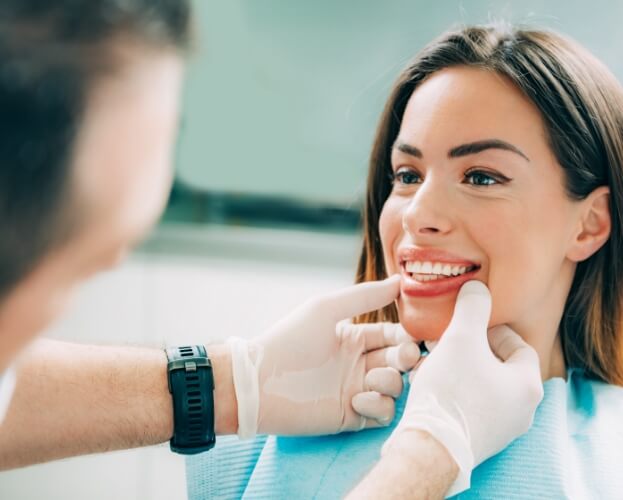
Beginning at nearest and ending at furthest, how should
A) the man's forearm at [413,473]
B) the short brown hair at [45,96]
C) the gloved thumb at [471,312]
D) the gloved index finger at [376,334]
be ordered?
the short brown hair at [45,96], the man's forearm at [413,473], the gloved thumb at [471,312], the gloved index finger at [376,334]

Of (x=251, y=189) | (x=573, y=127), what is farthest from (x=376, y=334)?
(x=251, y=189)

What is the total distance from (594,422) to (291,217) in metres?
1.43

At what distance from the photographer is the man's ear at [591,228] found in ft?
4.70

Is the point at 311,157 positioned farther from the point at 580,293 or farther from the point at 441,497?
the point at 441,497

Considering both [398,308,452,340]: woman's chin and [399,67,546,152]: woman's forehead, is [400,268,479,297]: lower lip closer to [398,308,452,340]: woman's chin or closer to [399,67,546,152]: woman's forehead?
[398,308,452,340]: woman's chin

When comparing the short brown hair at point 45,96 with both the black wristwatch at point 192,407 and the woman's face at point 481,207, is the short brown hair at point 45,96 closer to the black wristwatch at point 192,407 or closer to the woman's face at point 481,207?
the black wristwatch at point 192,407

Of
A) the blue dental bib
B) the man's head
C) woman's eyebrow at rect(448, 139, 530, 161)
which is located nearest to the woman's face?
woman's eyebrow at rect(448, 139, 530, 161)

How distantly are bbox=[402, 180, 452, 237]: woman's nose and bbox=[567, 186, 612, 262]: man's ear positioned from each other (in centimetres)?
28

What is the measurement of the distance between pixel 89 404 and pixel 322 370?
0.44 m

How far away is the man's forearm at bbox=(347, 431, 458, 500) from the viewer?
1.07 m

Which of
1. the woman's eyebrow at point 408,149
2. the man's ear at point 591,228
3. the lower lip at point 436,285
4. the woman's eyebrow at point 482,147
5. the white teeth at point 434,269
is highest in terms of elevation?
the woman's eyebrow at point 482,147

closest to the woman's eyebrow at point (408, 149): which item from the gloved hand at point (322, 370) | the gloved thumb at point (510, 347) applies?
the gloved hand at point (322, 370)

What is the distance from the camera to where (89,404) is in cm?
133

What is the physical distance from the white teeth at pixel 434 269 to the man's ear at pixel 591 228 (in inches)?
9.4
